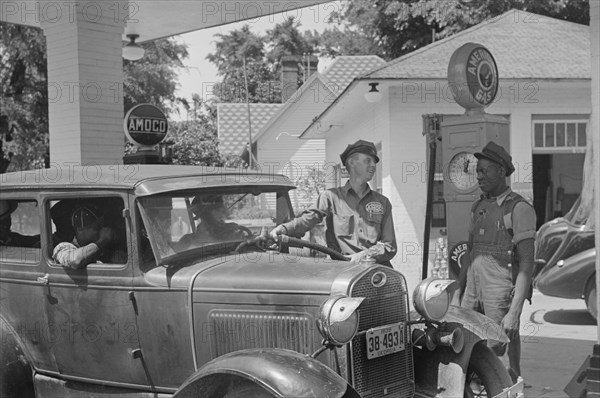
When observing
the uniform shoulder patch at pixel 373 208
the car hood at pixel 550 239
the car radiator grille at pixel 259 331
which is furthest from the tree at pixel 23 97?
the car radiator grille at pixel 259 331

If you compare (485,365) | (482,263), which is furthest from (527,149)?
(485,365)

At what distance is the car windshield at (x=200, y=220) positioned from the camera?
4.13 m

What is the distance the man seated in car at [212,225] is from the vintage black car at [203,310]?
1 centimetres

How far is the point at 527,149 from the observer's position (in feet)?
40.4

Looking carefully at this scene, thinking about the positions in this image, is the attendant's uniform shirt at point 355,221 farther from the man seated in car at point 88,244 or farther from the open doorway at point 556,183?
the open doorway at point 556,183

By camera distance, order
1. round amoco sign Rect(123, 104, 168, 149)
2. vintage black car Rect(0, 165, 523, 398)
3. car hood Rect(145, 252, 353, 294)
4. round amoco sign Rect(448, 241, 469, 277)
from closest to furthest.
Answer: vintage black car Rect(0, 165, 523, 398), car hood Rect(145, 252, 353, 294), round amoco sign Rect(448, 241, 469, 277), round amoco sign Rect(123, 104, 168, 149)

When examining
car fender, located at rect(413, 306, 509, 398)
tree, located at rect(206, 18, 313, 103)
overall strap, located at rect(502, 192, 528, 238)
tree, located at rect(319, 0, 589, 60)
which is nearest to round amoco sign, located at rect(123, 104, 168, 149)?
overall strap, located at rect(502, 192, 528, 238)

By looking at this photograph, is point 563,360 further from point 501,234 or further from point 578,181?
point 578,181

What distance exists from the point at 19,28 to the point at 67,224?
594 inches

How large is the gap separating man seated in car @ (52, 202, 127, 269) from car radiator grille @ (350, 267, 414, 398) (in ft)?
4.84

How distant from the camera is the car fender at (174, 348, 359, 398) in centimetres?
331

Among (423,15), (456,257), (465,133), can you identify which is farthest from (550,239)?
(423,15)

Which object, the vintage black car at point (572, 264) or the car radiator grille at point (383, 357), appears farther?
the vintage black car at point (572, 264)

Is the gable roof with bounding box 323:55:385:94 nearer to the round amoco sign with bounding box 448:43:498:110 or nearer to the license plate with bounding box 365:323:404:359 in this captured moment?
the round amoco sign with bounding box 448:43:498:110
